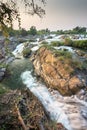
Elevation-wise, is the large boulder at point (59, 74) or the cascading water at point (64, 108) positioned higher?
the large boulder at point (59, 74)

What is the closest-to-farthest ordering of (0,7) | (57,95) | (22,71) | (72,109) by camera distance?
(0,7), (72,109), (57,95), (22,71)

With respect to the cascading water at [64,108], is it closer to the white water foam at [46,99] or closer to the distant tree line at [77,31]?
the white water foam at [46,99]

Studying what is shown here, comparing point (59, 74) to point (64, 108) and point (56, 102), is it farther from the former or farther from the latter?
point (64, 108)

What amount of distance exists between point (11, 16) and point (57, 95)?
12535 mm

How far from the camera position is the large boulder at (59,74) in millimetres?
20172

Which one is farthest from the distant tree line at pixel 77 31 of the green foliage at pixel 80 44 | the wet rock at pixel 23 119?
the wet rock at pixel 23 119

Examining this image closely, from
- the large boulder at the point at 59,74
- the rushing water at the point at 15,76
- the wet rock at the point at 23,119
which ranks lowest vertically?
the rushing water at the point at 15,76

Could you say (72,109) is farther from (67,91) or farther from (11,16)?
(11,16)

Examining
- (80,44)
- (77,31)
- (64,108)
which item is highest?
(80,44)

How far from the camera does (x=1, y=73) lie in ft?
85.1

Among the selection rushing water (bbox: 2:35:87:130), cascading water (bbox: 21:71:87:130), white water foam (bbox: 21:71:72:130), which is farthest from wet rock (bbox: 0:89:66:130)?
white water foam (bbox: 21:71:72:130)

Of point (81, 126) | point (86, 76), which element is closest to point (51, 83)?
point (86, 76)

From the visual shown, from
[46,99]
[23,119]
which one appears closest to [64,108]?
[46,99]

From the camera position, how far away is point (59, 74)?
22.4m
